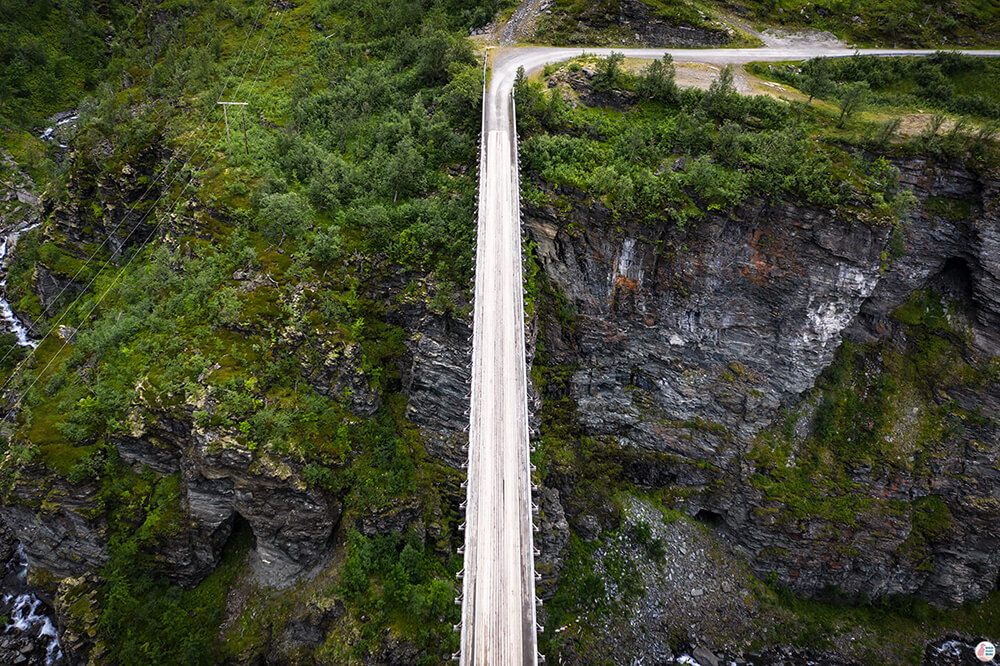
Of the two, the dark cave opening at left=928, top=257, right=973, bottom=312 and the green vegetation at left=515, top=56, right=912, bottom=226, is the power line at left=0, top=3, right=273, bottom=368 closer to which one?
the green vegetation at left=515, top=56, right=912, bottom=226

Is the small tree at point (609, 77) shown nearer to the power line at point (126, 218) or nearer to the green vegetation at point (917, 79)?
the green vegetation at point (917, 79)

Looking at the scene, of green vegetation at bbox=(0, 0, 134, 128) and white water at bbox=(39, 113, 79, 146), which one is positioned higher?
green vegetation at bbox=(0, 0, 134, 128)

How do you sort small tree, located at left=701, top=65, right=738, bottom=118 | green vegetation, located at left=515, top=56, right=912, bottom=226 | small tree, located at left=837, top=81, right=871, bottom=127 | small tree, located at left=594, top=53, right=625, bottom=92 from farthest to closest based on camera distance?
small tree, located at left=594, top=53, right=625, bottom=92, small tree, located at left=701, top=65, right=738, bottom=118, small tree, located at left=837, top=81, right=871, bottom=127, green vegetation, located at left=515, top=56, right=912, bottom=226

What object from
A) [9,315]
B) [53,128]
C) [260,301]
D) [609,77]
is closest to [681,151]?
[609,77]

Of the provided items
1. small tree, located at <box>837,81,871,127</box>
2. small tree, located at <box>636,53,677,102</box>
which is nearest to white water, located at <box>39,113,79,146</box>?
small tree, located at <box>636,53,677,102</box>

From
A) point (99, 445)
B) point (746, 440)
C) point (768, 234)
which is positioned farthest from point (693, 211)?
point (99, 445)

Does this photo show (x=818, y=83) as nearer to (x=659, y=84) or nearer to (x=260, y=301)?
(x=659, y=84)
